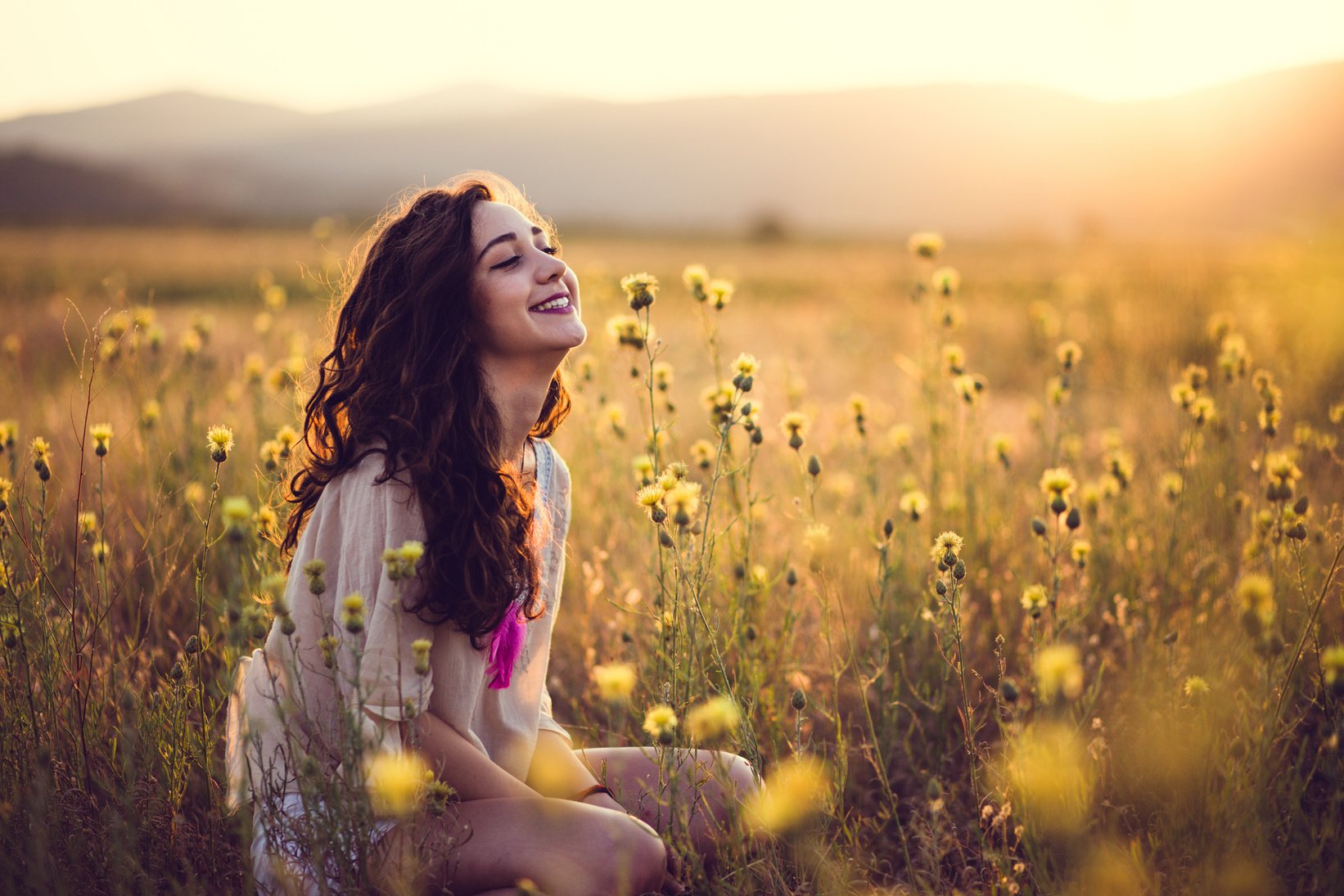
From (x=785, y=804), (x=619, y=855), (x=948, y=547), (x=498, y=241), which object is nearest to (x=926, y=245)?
(x=948, y=547)

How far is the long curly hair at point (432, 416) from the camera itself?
1.73 meters

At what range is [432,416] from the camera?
6.01 feet

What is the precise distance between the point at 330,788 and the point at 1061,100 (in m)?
71.5

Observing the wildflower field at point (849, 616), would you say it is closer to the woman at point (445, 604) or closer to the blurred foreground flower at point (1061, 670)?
the blurred foreground flower at point (1061, 670)

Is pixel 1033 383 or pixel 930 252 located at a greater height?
pixel 930 252

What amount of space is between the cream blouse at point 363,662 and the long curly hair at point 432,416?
51 mm

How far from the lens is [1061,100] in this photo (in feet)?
202

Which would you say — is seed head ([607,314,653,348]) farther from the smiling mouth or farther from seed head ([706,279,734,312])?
the smiling mouth

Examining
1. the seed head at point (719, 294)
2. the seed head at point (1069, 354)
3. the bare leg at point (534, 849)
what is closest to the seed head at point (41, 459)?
the bare leg at point (534, 849)

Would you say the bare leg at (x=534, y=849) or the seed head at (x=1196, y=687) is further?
the seed head at (x=1196, y=687)

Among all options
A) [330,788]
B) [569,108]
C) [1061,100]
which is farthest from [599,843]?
[569,108]

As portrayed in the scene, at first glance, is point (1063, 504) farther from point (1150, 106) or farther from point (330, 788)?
point (1150, 106)

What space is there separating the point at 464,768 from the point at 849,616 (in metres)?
1.54

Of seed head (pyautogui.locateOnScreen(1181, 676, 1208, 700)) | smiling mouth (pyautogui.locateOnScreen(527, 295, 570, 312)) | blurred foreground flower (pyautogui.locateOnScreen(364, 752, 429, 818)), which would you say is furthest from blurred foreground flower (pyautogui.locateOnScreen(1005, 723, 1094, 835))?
smiling mouth (pyautogui.locateOnScreen(527, 295, 570, 312))
